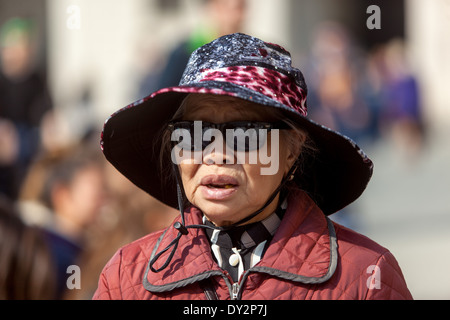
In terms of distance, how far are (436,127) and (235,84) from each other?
13.7 m

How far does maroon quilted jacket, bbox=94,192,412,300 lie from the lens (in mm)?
2420

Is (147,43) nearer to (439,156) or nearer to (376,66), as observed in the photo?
(376,66)

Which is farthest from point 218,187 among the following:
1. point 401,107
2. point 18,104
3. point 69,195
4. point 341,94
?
Answer: point 401,107

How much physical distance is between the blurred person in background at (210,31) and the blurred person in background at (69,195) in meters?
0.76

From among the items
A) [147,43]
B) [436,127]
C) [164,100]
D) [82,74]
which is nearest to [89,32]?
[82,74]

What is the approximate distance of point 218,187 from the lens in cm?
254

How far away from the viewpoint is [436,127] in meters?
15.6

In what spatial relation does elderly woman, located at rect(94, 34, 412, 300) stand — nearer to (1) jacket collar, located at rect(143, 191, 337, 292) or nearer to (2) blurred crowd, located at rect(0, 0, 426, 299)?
(1) jacket collar, located at rect(143, 191, 337, 292)

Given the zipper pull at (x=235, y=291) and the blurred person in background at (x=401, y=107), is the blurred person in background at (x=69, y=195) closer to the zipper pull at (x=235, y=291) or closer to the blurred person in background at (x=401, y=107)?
the zipper pull at (x=235, y=291)

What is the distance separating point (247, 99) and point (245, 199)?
1.08 feet

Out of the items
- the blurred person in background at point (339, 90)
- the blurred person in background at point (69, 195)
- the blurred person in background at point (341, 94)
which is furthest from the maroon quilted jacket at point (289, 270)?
the blurred person in background at point (339, 90)

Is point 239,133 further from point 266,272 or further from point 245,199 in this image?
point 266,272

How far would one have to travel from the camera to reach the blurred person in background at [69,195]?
5.42 meters

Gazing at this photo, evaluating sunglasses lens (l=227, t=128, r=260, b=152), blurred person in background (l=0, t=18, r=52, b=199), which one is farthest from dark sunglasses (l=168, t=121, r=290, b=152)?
blurred person in background (l=0, t=18, r=52, b=199)
